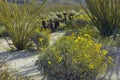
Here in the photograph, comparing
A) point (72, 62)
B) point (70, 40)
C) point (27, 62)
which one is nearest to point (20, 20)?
point (27, 62)

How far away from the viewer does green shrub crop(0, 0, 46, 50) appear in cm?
1100

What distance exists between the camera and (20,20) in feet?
36.9

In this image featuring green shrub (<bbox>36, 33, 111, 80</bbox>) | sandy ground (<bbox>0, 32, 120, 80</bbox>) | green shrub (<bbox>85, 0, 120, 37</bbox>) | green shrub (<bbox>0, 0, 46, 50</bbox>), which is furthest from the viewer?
green shrub (<bbox>85, 0, 120, 37</bbox>)

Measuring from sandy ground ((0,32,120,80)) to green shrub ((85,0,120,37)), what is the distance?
96.8 inches

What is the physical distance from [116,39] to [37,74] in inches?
149

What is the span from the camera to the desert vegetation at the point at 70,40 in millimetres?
6277

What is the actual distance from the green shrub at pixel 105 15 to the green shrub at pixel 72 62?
Result: 4.86 m

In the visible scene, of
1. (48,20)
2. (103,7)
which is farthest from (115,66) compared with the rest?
(48,20)

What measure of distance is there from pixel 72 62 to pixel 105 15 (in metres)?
5.66

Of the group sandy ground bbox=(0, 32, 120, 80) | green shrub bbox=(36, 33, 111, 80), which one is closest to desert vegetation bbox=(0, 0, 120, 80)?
green shrub bbox=(36, 33, 111, 80)

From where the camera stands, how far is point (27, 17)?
11.3 meters

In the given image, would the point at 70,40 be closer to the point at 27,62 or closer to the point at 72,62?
the point at 72,62

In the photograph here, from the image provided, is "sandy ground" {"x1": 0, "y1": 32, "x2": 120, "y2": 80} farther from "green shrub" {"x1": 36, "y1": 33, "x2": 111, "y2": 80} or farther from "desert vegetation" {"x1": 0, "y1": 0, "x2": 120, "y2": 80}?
"green shrub" {"x1": 36, "y1": 33, "x2": 111, "y2": 80}

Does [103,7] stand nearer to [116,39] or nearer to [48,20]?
[116,39]
